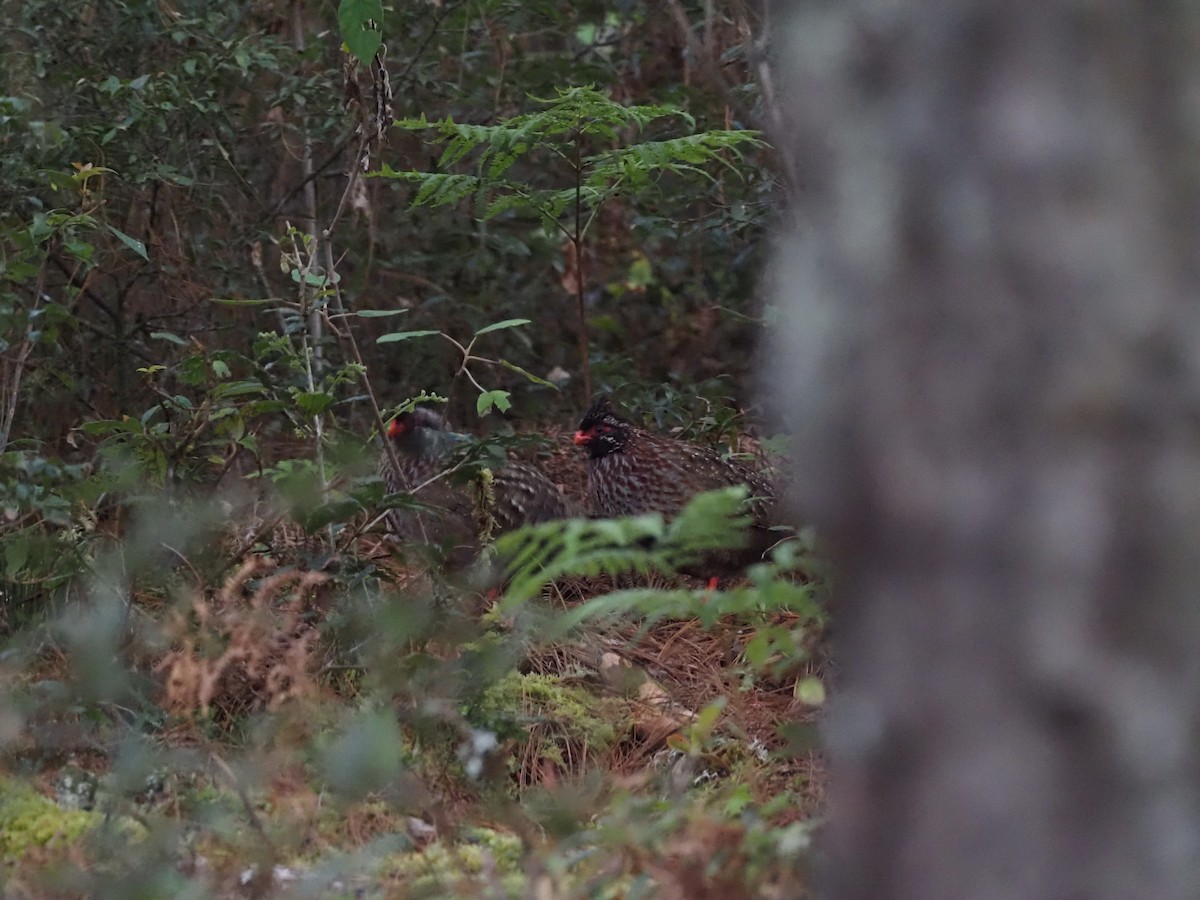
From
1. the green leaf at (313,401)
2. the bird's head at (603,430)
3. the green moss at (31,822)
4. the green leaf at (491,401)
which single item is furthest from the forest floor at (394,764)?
the bird's head at (603,430)

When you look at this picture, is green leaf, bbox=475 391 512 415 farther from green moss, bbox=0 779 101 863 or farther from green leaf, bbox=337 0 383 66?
green moss, bbox=0 779 101 863

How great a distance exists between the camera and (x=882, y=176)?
180 centimetres

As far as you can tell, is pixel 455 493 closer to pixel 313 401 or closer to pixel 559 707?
pixel 313 401

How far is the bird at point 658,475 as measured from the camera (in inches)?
239

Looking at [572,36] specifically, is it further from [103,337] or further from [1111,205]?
[1111,205]

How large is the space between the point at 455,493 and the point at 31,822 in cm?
270

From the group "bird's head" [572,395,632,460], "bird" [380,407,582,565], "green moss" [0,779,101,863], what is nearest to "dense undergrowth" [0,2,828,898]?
"green moss" [0,779,101,863]

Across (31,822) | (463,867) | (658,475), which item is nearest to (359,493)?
(31,822)

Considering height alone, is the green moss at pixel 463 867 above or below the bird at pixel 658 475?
above

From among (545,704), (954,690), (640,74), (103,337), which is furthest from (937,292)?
(640,74)

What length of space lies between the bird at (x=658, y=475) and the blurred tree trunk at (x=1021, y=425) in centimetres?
403

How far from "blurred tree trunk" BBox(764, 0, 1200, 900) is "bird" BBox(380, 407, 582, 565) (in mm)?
3206

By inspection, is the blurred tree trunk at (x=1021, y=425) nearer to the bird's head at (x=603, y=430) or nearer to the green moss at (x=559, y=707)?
the green moss at (x=559, y=707)

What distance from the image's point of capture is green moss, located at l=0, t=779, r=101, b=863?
3.30 m
